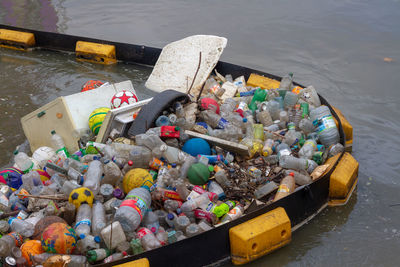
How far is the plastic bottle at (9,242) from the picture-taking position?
347cm

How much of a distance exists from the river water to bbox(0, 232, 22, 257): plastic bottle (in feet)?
6.84

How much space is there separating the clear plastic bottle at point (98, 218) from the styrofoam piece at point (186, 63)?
3.12 meters

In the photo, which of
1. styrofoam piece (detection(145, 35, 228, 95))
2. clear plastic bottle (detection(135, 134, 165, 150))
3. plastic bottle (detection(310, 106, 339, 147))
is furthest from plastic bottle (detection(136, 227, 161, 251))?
styrofoam piece (detection(145, 35, 228, 95))

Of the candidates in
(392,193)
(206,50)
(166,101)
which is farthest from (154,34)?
(392,193)

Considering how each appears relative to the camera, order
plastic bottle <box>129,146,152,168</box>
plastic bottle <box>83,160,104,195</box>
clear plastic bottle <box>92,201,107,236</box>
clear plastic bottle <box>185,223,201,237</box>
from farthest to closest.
Answer: plastic bottle <box>129,146,152,168</box>
plastic bottle <box>83,160,104,195</box>
clear plastic bottle <box>185,223,201,237</box>
clear plastic bottle <box>92,201,107,236</box>

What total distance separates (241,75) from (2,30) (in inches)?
235

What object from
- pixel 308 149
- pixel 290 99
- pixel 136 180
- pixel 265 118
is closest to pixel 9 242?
pixel 136 180

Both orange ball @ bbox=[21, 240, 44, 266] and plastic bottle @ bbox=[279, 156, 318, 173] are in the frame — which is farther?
plastic bottle @ bbox=[279, 156, 318, 173]

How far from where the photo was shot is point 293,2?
1149cm

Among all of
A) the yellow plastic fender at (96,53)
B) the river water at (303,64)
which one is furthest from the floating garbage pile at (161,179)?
the yellow plastic fender at (96,53)

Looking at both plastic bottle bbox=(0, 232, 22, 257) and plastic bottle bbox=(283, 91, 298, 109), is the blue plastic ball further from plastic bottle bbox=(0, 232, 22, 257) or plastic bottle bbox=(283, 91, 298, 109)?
plastic bottle bbox=(0, 232, 22, 257)

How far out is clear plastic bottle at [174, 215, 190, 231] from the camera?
3.86 metres

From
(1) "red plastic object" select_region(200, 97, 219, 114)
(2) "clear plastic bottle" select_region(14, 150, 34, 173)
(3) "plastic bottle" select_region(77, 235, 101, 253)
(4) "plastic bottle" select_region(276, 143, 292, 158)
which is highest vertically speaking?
(1) "red plastic object" select_region(200, 97, 219, 114)

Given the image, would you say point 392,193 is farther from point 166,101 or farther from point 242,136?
point 166,101
